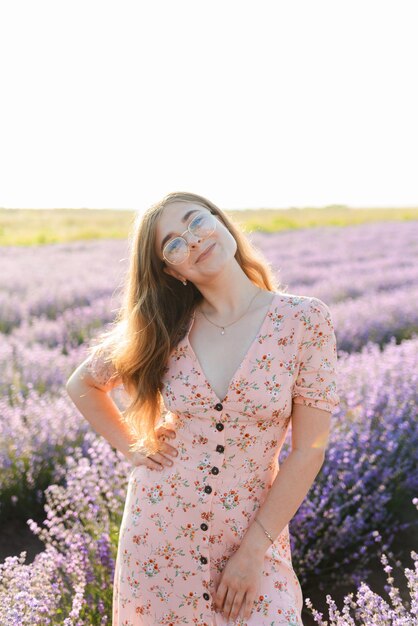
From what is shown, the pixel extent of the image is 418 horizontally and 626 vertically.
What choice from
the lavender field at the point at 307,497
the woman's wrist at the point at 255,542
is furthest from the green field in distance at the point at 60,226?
the woman's wrist at the point at 255,542

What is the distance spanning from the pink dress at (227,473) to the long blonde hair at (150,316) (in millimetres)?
118

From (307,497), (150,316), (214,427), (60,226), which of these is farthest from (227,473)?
(60,226)

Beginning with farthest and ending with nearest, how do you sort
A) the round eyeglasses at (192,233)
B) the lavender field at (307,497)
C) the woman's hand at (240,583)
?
the lavender field at (307,497)
the round eyeglasses at (192,233)
the woman's hand at (240,583)

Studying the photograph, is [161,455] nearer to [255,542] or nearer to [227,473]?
[227,473]

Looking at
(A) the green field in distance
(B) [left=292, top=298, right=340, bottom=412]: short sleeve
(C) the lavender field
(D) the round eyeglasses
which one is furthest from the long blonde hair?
(A) the green field in distance

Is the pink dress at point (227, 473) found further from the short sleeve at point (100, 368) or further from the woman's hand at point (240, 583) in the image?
the short sleeve at point (100, 368)

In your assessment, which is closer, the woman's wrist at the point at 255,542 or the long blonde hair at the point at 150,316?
the woman's wrist at the point at 255,542

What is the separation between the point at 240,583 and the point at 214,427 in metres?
0.37

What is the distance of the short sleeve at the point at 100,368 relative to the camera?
2127 millimetres

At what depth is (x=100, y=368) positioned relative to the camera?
2.13 m

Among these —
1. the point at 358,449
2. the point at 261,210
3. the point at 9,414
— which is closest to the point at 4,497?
the point at 9,414

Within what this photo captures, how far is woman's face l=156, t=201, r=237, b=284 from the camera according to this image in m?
1.91

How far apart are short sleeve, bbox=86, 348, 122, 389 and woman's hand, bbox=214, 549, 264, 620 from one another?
64 cm

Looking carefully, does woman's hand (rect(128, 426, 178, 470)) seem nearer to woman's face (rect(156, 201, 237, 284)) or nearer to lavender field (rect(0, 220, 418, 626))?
lavender field (rect(0, 220, 418, 626))
